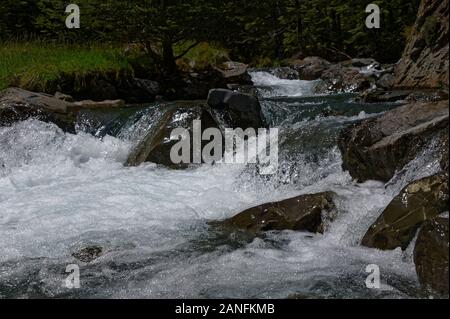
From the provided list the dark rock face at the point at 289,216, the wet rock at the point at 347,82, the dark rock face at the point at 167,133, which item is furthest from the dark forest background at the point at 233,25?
the dark rock face at the point at 289,216

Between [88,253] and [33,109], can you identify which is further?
[33,109]

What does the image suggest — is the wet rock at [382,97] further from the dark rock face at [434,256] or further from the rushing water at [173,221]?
the dark rock face at [434,256]

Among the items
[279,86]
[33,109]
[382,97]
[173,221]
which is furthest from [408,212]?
[279,86]

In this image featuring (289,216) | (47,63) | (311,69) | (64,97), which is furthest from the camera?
(311,69)

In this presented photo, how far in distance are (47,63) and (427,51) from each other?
911 cm

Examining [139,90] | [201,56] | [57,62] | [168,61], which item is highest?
[201,56]

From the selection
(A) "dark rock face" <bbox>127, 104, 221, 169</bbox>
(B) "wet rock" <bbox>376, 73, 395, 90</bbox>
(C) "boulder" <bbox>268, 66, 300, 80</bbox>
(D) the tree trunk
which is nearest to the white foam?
(C) "boulder" <bbox>268, 66, 300, 80</bbox>

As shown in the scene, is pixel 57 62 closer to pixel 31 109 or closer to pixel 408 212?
pixel 31 109

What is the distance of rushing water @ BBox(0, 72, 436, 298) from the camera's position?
3764 millimetres

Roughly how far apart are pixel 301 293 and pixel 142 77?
10.6m

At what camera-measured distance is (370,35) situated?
22469mm

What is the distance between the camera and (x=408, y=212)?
158 inches

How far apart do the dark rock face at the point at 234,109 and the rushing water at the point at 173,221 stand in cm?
82

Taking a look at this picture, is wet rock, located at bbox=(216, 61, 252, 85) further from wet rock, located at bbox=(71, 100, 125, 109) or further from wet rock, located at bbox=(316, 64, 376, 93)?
wet rock, located at bbox=(71, 100, 125, 109)
